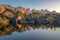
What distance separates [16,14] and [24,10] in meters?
0.44

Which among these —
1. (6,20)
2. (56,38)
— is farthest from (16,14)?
(56,38)

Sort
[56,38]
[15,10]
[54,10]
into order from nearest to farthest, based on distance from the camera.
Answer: [56,38] → [54,10] → [15,10]

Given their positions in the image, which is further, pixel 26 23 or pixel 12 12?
pixel 12 12

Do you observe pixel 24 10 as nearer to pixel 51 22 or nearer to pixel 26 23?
pixel 26 23

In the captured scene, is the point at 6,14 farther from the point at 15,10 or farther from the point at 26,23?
the point at 26,23

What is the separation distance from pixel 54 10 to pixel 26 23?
1.39 metres

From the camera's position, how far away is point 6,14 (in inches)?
311

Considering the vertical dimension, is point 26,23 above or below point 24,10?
below

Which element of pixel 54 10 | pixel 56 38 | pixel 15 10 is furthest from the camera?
pixel 15 10

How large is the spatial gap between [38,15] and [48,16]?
499 millimetres

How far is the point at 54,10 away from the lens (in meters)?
7.42

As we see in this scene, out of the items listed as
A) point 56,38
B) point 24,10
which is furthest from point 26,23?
point 56,38

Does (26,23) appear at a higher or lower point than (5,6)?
lower

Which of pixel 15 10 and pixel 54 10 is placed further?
pixel 15 10
